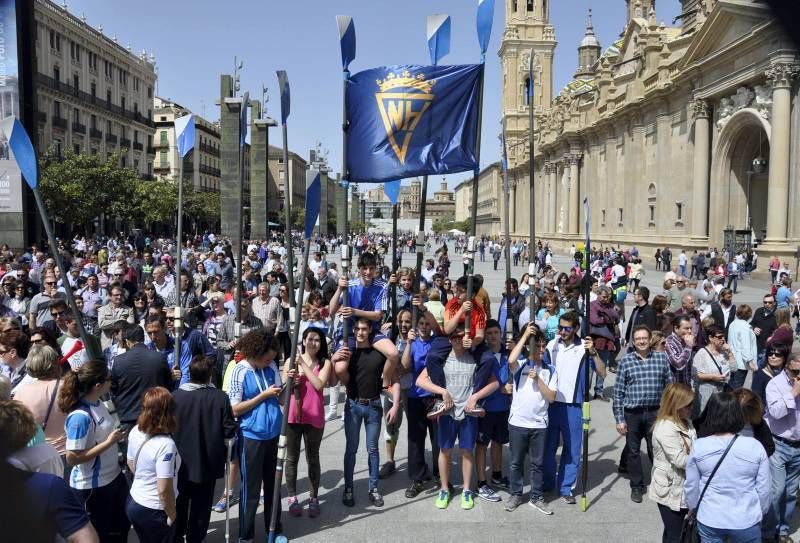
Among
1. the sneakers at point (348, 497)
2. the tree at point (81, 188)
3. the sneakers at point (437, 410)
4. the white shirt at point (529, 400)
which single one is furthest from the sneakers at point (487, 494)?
the tree at point (81, 188)

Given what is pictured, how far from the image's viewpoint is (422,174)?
23.4ft

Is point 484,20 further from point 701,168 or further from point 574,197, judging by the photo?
point 574,197

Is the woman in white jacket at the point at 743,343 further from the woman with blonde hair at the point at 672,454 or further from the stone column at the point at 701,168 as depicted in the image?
the stone column at the point at 701,168

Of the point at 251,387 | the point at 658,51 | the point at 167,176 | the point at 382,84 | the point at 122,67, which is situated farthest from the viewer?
the point at 167,176

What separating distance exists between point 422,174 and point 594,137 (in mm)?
48053

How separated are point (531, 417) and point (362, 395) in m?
1.60

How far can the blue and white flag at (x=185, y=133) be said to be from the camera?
848 centimetres

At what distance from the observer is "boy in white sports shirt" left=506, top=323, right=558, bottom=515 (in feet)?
20.7

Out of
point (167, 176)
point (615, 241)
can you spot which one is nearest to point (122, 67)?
point (167, 176)

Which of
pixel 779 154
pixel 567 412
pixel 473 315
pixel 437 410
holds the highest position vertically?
pixel 779 154

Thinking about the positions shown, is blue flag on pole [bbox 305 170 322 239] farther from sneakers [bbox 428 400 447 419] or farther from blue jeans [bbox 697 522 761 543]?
blue jeans [bbox 697 522 761 543]

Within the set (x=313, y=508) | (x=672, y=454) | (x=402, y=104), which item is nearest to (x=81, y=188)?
(x=402, y=104)

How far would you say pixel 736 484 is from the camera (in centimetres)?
422

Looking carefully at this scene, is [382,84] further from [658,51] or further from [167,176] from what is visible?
[167,176]
